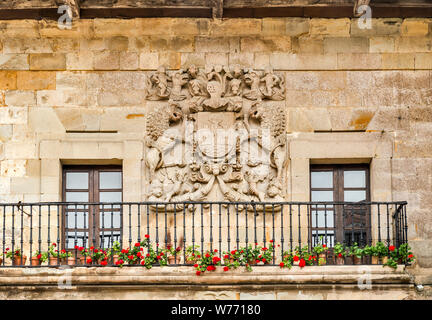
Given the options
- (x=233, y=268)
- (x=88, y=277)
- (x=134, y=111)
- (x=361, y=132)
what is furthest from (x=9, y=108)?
(x=361, y=132)

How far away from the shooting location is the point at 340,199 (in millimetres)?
12742

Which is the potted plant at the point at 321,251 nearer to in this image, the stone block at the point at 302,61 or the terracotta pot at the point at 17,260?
the stone block at the point at 302,61

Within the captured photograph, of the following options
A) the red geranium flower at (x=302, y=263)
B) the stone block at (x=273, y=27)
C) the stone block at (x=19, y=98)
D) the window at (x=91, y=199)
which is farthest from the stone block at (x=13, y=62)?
the red geranium flower at (x=302, y=263)

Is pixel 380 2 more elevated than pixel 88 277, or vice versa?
pixel 380 2

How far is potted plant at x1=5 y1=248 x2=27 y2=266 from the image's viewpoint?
478 inches

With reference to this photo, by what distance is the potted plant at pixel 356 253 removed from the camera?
12.0m

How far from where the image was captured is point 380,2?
12656 mm

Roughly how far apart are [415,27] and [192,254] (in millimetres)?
3906

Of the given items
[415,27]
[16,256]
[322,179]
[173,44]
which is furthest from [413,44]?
[16,256]

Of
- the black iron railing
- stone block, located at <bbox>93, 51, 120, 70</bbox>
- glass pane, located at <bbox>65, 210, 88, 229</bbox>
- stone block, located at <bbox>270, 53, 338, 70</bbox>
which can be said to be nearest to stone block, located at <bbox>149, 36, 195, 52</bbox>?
stone block, located at <bbox>93, 51, 120, 70</bbox>

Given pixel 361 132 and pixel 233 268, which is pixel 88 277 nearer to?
pixel 233 268

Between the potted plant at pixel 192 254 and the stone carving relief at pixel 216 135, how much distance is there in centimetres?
62

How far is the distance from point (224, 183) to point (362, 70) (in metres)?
2.18

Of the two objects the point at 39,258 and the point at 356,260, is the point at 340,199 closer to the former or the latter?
the point at 356,260
